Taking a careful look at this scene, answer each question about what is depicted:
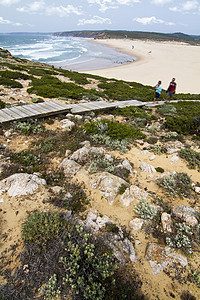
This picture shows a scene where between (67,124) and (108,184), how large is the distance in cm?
Result: 428

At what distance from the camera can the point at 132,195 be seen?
433cm

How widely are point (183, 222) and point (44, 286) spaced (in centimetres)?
305

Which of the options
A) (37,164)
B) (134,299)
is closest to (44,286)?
(134,299)

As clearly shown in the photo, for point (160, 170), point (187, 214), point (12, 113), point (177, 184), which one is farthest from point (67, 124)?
point (187, 214)

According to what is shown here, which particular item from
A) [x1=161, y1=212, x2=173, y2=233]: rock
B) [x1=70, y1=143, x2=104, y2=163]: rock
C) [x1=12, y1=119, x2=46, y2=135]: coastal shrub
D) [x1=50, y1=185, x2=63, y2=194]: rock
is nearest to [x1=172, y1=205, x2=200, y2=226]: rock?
[x1=161, y1=212, x2=173, y2=233]: rock

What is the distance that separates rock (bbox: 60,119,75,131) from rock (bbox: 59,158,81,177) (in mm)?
2263

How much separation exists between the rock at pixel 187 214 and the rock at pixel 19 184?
11.7ft

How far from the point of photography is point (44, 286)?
2521mm

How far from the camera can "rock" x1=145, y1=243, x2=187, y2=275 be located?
300cm

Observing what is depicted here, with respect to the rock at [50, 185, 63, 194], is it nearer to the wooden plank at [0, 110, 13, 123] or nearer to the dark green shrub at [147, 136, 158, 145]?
the wooden plank at [0, 110, 13, 123]

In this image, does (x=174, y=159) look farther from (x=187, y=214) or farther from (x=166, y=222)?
(x=166, y=222)

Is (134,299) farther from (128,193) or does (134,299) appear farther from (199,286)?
(128,193)

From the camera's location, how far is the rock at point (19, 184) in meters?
4.02

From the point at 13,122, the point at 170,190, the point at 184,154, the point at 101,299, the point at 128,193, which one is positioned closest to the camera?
the point at 101,299
